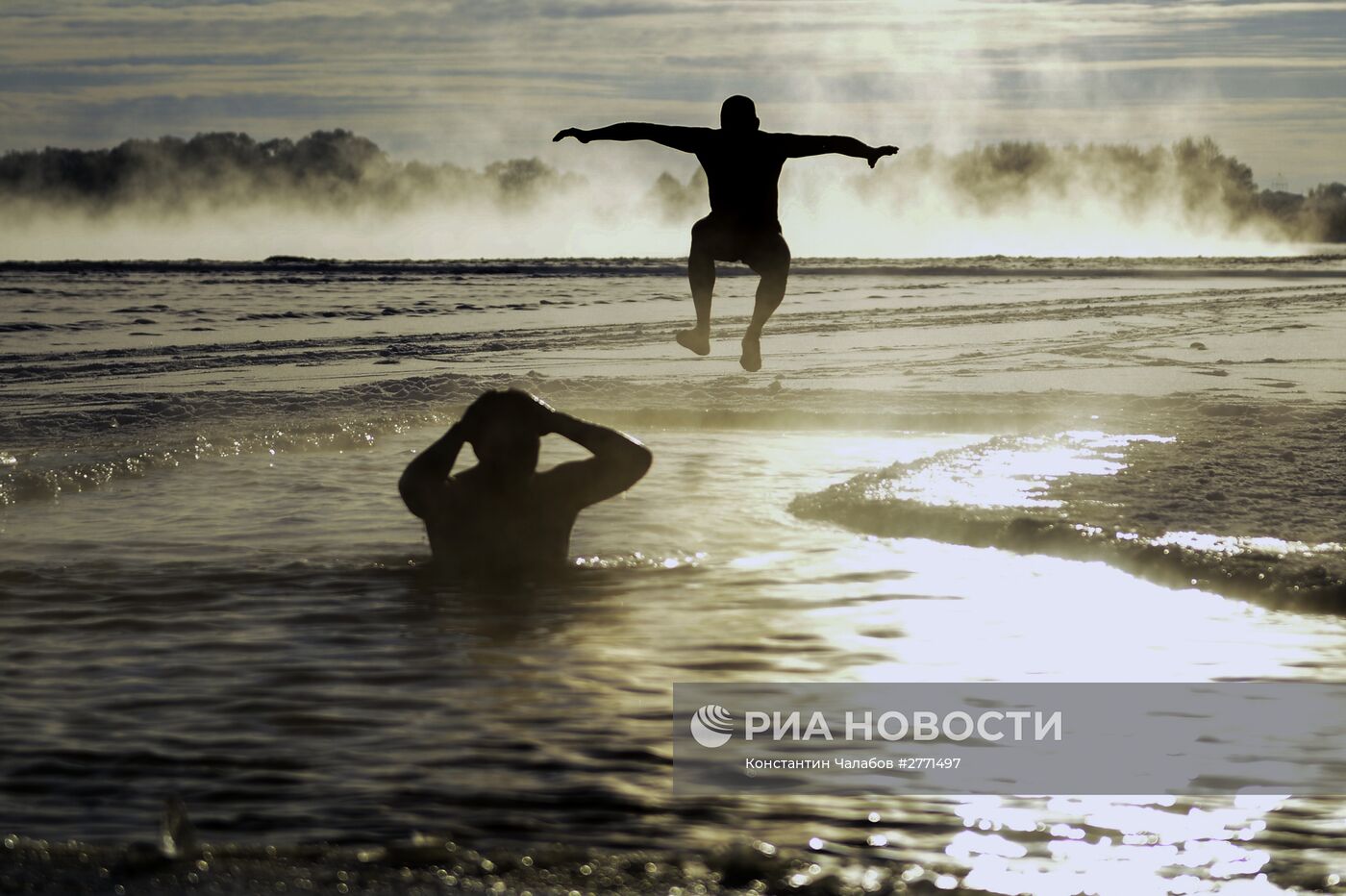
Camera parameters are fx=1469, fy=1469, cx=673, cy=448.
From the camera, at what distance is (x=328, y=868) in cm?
449

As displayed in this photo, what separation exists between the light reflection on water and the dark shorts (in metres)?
1.77

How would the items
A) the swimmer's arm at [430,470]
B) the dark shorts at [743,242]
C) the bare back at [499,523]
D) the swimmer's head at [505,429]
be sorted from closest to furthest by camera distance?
1. the swimmer's head at [505,429]
2. the swimmer's arm at [430,470]
3. the bare back at [499,523]
4. the dark shorts at [743,242]

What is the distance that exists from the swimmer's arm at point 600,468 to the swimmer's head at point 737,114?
2.03 m

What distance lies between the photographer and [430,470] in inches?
295

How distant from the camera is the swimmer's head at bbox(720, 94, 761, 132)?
331 inches

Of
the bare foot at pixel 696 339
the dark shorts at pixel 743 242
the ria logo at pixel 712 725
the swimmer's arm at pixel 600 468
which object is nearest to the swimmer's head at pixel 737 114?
the dark shorts at pixel 743 242

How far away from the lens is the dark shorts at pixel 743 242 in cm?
896

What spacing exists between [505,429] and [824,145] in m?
2.71

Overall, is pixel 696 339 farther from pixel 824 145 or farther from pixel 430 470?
pixel 430 470

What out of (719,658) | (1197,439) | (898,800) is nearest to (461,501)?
(719,658)

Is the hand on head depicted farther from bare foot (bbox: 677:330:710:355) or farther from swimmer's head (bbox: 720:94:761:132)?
bare foot (bbox: 677:330:710:355)

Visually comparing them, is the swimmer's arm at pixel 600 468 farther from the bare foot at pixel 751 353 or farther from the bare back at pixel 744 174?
the bare foot at pixel 751 353

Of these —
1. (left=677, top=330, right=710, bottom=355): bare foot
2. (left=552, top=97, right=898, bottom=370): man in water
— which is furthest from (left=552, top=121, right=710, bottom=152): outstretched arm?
(left=677, top=330, right=710, bottom=355): bare foot

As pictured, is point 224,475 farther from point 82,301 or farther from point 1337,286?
point 1337,286
